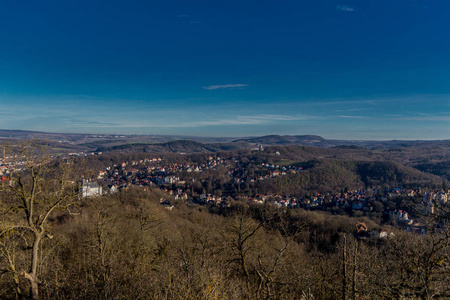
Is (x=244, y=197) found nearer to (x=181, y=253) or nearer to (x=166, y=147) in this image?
(x=181, y=253)

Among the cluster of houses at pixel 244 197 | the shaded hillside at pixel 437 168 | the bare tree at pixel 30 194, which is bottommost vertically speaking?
the cluster of houses at pixel 244 197

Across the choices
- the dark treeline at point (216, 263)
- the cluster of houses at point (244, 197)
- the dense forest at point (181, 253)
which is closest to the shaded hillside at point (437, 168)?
the cluster of houses at point (244, 197)

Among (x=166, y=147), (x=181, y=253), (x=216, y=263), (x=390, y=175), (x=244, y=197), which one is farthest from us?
(x=166, y=147)

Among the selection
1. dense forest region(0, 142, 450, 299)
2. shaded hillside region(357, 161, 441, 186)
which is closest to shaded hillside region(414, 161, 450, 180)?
shaded hillside region(357, 161, 441, 186)

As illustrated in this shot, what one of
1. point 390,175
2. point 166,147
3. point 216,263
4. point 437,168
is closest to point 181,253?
point 216,263

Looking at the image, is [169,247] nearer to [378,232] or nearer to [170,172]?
[378,232]

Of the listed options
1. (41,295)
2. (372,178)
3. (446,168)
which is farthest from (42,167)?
(446,168)

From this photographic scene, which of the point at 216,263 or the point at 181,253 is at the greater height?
the point at 181,253

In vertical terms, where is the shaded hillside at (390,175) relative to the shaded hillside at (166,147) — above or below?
below

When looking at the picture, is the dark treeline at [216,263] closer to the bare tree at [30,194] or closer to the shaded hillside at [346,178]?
the bare tree at [30,194]

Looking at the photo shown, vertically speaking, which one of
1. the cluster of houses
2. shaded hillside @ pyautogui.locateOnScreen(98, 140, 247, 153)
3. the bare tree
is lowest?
the cluster of houses

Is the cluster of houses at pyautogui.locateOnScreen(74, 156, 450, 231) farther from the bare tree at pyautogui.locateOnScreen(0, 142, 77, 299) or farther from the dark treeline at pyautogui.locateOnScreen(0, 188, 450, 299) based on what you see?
the bare tree at pyautogui.locateOnScreen(0, 142, 77, 299)
